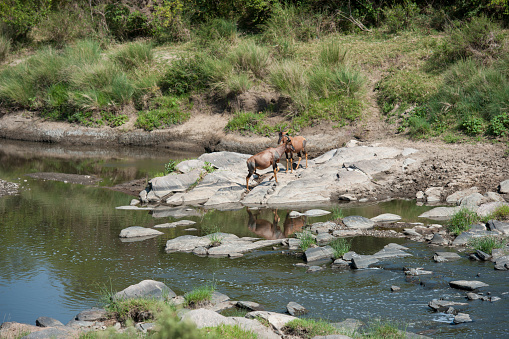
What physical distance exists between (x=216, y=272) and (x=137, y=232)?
109 inches

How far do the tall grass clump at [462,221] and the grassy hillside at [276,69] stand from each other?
6.30 meters

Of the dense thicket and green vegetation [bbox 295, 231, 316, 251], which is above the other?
the dense thicket

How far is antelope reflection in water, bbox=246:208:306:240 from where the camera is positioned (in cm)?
1023

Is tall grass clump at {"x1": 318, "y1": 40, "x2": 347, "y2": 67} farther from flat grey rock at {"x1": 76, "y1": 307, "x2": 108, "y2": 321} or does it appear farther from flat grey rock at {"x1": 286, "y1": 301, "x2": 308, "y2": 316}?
flat grey rock at {"x1": 76, "y1": 307, "x2": 108, "y2": 321}

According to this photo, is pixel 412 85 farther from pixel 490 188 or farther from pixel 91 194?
pixel 91 194

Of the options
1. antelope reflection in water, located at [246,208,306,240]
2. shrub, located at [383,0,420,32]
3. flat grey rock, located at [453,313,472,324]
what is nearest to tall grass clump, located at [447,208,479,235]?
antelope reflection in water, located at [246,208,306,240]

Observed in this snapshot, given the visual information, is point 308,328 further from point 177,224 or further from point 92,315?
point 177,224

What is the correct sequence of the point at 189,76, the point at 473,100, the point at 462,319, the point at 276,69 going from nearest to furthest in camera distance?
the point at 462,319
the point at 473,100
the point at 276,69
the point at 189,76

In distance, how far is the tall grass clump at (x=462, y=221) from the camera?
31.2 feet

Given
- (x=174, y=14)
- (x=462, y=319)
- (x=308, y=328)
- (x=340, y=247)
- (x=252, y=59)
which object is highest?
(x=174, y=14)

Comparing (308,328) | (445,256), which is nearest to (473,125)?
(445,256)

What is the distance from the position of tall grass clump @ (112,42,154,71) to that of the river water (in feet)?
39.7

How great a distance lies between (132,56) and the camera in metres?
23.9

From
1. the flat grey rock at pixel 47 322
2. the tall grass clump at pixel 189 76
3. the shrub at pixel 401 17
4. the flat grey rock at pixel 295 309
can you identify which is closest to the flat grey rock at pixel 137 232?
the flat grey rock at pixel 47 322
